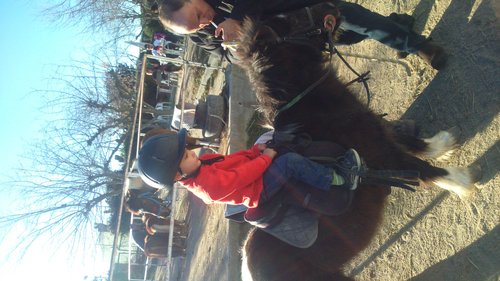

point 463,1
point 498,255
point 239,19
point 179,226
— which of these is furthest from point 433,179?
point 179,226

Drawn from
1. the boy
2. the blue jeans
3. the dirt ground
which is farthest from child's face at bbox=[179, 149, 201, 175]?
the dirt ground

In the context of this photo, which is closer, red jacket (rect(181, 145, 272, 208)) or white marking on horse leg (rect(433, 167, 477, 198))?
red jacket (rect(181, 145, 272, 208))

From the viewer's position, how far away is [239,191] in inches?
94.9

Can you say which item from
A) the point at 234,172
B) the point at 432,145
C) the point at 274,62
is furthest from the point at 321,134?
the point at 432,145

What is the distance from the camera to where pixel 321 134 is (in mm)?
2684

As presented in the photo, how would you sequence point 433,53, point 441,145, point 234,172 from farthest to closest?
point 433,53 < point 441,145 < point 234,172

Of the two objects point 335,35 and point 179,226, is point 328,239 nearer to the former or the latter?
point 335,35

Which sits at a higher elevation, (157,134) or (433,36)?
(433,36)

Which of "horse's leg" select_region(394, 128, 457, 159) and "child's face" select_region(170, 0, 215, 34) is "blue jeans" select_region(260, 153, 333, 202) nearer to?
"horse's leg" select_region(394, 128, 457, 159)

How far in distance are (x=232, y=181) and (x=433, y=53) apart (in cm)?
189

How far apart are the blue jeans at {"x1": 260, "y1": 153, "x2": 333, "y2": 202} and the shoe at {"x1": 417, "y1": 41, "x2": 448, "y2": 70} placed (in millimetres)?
1381

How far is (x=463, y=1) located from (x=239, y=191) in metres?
2.25

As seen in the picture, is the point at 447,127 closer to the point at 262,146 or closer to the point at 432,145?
the point at 432,145

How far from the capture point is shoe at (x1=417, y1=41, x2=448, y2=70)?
3105mm
